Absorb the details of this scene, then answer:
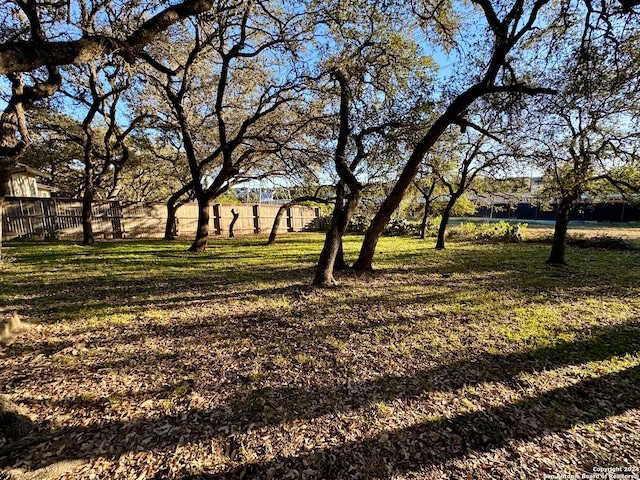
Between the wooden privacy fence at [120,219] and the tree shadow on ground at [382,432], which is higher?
the wooden privacy fence at [120,219]

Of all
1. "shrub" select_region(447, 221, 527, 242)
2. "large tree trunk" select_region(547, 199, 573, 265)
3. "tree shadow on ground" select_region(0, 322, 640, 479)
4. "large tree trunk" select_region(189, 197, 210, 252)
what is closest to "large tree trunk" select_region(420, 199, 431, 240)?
"shrub" select_region(447, 221, 527, 242)

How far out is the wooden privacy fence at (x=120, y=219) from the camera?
10789 mm

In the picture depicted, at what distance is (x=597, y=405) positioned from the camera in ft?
7.80

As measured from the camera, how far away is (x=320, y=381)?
103 inches

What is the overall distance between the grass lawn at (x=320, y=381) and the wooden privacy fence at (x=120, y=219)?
8210mm

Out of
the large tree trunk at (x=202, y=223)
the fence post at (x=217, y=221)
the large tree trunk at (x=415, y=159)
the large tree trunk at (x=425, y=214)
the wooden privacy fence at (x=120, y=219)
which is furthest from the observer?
the fence post at (x=217, y=221)

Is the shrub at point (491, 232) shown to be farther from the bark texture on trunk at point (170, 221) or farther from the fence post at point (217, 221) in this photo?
the bark texture on trunk at point (170, 221)

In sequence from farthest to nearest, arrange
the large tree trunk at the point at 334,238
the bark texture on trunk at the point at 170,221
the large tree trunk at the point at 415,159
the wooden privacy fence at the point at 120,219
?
the bark texture on trunk at the point at 170,221
the wooden privacy fence at the point at 120,219
the large tree trunk at the point at 334,238
the large tree trunk at the point at 415,159

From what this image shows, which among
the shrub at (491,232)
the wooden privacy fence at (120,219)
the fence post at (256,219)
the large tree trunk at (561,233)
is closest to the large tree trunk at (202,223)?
the wooden privacy fence at (120,219)

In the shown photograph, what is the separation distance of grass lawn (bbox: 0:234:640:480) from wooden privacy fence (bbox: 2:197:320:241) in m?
8.21

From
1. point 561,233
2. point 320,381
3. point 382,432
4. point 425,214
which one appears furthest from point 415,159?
point 425,214

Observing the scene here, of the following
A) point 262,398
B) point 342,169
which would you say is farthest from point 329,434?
point 342,169

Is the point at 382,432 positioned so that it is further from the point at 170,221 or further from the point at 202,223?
the point at 170,221

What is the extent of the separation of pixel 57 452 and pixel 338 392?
1.91m
